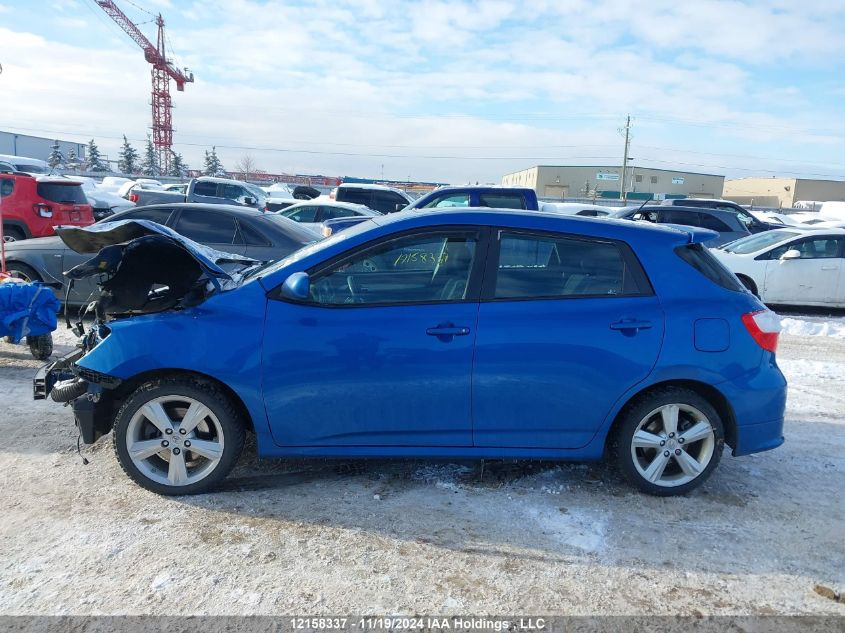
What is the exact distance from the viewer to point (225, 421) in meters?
3.51

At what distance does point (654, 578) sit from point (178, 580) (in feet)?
7.20

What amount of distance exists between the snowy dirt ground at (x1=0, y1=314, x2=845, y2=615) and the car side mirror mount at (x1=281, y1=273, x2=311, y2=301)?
3.85 feet

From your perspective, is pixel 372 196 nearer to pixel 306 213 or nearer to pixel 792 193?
pixel 306 213

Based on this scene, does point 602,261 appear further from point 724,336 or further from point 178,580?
point 178,580

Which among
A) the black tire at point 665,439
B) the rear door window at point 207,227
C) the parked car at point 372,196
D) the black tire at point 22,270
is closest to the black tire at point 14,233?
the black tire at point 22,270

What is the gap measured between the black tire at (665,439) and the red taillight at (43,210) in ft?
42.3

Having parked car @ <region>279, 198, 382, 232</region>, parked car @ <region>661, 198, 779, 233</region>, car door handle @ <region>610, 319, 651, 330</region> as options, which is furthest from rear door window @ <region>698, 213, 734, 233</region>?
car door handle @ <region>610, 319, 651, 330</region>

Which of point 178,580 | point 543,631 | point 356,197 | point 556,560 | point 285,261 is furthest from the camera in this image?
point 356,197

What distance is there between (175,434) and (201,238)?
201 inches

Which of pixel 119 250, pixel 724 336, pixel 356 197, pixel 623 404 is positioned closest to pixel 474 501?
pixel 623 404

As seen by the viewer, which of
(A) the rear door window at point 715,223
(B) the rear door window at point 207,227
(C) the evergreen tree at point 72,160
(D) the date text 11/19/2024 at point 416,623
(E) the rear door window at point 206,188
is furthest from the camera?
(C) the evergreen tree at point 72,160

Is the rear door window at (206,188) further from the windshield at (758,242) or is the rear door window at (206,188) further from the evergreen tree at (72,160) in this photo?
the evergreen tree at (72,160)

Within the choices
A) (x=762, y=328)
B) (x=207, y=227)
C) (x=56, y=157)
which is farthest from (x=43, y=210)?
(x=56, y=157)

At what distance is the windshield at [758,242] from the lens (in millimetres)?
10703
